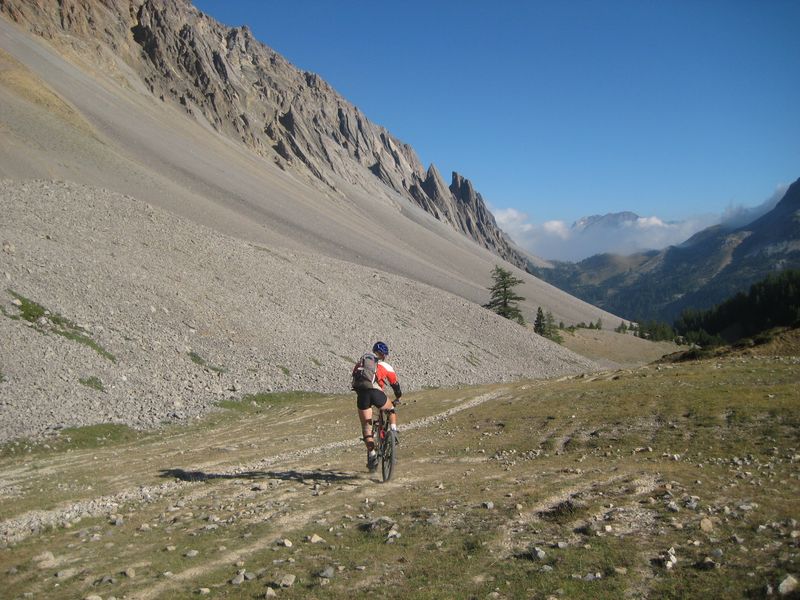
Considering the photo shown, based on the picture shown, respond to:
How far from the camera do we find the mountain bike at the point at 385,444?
14211 mm

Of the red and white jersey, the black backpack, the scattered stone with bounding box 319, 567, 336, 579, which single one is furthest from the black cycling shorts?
the scattered stone with bounding box 319, 567, 336, 579

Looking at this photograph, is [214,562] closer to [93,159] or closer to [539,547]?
[539,547]

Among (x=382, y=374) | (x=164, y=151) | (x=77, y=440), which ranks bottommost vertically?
(x=77, y=440)

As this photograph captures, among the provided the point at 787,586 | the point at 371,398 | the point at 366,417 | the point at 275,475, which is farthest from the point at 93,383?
the point at 787,586

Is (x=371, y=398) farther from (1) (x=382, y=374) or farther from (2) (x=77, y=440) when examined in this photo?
(2) (x=77, y=440)

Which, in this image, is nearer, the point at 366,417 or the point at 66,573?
the point at 66,573

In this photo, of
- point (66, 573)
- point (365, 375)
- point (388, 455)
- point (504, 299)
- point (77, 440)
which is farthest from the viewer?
point (504, 299)

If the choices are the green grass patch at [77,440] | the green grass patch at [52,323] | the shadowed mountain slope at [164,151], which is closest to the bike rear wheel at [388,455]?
the green grass patch at [77,440]

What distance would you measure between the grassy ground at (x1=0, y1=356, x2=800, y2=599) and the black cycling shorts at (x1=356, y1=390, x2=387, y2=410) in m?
→ 1.96

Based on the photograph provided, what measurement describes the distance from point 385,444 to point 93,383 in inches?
819

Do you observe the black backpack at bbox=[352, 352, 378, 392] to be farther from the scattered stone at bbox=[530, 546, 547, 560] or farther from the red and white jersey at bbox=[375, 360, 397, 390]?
the scattered stone at bbox=[530, 546, 547, 560]

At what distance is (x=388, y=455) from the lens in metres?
14.4

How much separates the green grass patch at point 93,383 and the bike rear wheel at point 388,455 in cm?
2024

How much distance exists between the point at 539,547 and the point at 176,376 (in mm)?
28798
